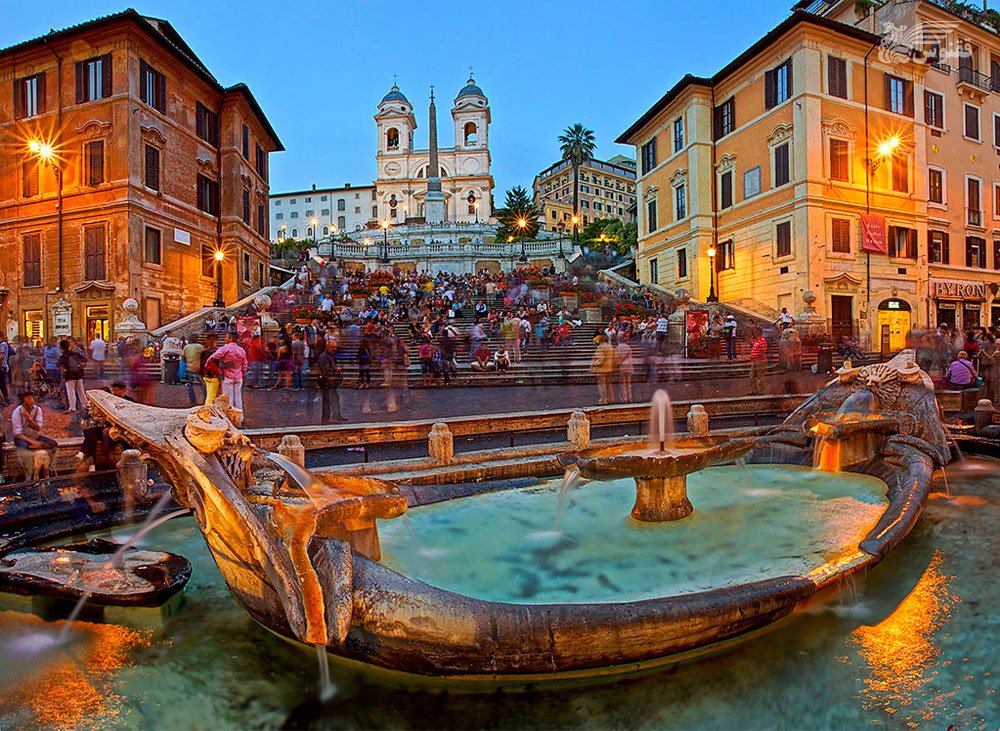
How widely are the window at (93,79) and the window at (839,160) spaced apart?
3326 centimetres

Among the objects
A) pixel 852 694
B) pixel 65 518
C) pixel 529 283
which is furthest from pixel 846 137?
pixel 65 518

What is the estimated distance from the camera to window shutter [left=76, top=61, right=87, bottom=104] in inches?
1094

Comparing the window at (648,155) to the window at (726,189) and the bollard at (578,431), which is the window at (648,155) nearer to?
the window at (726,189)

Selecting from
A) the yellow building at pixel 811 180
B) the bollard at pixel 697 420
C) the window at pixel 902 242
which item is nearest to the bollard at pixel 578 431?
the bollard at pixel 697 420

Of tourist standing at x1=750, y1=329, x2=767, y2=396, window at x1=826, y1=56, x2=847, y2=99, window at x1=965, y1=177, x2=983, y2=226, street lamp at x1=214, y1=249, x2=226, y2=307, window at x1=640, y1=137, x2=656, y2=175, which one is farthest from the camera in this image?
window at x1=640, y1=137, x2=656, y2=175

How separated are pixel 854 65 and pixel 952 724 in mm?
32700

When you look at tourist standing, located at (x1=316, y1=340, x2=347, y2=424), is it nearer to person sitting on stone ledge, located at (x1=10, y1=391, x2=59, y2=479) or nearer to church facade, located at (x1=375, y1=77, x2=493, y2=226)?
person sitting on stone ledge, located at (x1=10, y1=391, x2=59, y2=479)

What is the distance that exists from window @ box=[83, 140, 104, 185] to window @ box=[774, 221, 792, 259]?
3139cm

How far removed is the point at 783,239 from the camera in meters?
27.9

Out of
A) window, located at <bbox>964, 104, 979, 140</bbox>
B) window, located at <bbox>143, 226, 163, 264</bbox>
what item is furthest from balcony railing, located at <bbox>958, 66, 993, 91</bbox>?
window, located at <bbox>143, 226, 163, 264</bbox>

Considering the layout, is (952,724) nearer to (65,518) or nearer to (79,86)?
(65,518)

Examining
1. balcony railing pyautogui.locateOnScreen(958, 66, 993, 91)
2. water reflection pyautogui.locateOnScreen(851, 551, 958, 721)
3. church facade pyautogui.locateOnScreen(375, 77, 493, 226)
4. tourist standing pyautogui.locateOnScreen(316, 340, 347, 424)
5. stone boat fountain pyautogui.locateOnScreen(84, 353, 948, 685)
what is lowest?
water reflection pyautogui.locateOnScreen(851, 551, 958, 721)

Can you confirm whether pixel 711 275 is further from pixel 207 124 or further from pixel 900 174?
pixel 207 124

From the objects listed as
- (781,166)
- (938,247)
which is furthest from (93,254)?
(938,247)
